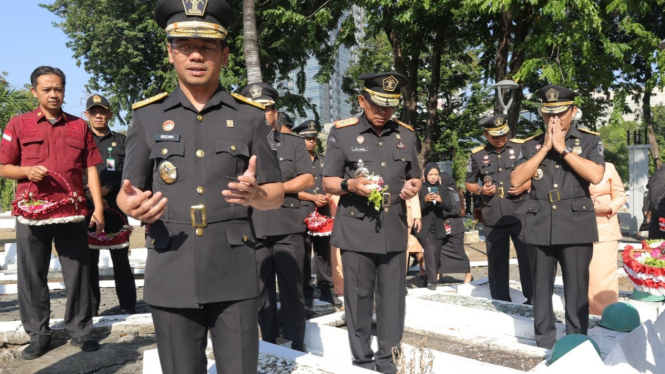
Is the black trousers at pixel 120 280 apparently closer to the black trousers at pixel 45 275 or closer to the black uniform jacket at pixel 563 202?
the black trousers at pixel 45 275

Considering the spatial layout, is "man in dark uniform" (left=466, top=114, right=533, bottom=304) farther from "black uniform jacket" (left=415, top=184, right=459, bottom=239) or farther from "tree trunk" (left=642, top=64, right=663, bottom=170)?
"tree trunk" (left=642, top=64, right=663, bottom=170)

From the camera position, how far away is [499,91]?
1373 centimetres

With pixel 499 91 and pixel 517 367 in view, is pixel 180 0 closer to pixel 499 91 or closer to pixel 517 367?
pixel 517 367

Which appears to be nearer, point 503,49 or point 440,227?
point 440,227

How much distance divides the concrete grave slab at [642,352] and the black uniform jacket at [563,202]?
139 cm

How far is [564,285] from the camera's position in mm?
5375

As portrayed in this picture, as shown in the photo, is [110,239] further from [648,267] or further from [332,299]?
[648,267]

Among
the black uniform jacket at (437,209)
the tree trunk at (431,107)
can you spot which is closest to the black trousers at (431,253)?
the black uniform jacket at (437,209)

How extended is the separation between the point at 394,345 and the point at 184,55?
3.17 m

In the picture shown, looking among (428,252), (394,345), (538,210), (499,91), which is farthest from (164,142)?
(499,91)

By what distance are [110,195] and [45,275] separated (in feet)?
5.61

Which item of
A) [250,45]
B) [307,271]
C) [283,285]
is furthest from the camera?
[250,45]

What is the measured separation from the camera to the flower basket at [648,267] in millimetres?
3596

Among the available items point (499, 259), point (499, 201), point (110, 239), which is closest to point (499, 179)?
point (499, 201)
